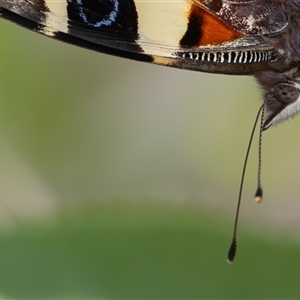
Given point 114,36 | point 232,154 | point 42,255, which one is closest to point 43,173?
point 42,255

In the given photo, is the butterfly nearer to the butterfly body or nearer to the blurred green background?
the butterfly body

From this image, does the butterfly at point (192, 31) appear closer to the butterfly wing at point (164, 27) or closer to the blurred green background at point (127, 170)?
the butterfly wing at point (164, 27)

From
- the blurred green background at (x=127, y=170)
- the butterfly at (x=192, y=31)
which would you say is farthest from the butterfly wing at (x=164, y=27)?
the blurred green background at (x=127, y=170)

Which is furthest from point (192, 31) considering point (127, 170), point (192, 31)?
point (127, 170)

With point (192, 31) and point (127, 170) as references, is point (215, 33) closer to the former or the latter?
point (192, 31)

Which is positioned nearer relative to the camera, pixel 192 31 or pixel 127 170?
pixel 192 31

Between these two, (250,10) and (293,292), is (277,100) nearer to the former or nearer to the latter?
(250,10)
